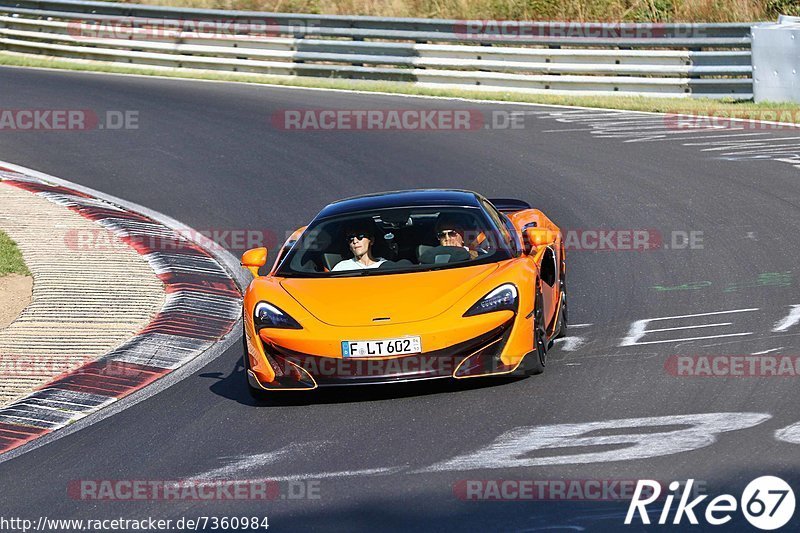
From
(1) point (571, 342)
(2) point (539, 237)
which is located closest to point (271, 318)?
(2) point (539, 237)

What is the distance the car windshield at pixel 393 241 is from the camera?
9.07 m

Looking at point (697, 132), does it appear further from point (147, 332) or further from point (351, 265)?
point (351, 265)

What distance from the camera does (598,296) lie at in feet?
35.6

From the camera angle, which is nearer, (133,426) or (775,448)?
(775,448)

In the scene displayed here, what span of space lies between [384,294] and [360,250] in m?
0.98

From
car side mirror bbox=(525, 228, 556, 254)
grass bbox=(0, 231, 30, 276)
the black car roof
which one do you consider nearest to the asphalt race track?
car side mirror bbox=(525, 228, 556, 254)

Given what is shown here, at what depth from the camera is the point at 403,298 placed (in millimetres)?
8258

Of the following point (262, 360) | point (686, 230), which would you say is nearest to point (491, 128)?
point (686, 230)

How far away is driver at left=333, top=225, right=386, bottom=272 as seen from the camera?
9.20m

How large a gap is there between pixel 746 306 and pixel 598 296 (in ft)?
4.24

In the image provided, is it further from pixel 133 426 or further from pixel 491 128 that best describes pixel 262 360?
pixel 491 128

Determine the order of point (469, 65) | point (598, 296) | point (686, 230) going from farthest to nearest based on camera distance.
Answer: point (469, 65) → point (686, 230) → point (598, 296)

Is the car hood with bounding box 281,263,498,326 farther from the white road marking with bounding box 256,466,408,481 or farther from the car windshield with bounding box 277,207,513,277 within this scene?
the white road marking with bounding box 256,466,408,481

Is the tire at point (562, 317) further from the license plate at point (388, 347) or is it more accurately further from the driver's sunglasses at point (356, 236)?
the license plate at point (388, 347)
